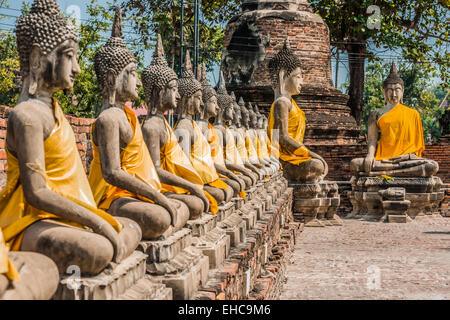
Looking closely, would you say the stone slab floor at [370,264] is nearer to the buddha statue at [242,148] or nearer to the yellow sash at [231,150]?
the buddha statue at [242,148]

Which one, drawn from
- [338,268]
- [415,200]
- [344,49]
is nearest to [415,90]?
[344,49]

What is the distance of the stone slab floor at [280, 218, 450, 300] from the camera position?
20.0ft

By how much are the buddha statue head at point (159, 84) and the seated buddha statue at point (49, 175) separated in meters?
1.59

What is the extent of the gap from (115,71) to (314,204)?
8.01 metres

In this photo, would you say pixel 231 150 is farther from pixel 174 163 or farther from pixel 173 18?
pixel 173 18

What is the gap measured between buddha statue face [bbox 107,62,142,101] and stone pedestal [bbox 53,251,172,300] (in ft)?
3.16

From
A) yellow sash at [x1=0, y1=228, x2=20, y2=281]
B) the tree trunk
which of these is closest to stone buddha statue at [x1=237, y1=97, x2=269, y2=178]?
yellow sash at [x1=0, y1=228, x2=20, y2=281]

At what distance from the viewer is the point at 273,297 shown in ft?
18.8

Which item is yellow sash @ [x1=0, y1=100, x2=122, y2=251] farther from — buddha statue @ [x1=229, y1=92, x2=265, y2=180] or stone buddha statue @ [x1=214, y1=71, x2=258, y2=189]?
buddha statue @ [x1=229, y1=92, x2=265, y2=180]
